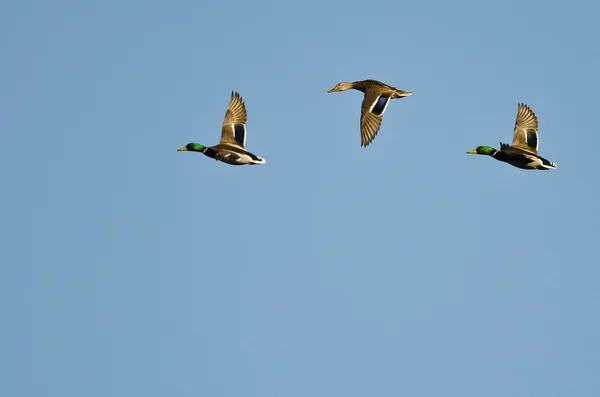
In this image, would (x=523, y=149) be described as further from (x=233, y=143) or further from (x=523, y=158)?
(x=233, y=143)

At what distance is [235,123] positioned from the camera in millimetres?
40125

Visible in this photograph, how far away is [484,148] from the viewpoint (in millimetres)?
37344

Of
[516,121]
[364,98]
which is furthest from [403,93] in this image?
[516,121]

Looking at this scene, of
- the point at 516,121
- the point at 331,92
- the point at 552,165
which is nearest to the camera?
the point at 552,165

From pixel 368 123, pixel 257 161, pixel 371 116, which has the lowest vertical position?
pixel 257 161

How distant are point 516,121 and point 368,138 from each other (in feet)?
16.7

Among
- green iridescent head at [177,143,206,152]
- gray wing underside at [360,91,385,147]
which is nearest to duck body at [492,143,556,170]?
gray wing underside at [360,91,385,147]

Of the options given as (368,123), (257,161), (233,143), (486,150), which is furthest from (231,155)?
(486,150)

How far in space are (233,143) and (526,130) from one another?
9643 mm

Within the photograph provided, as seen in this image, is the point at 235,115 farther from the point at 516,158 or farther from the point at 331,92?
the point at 516,158

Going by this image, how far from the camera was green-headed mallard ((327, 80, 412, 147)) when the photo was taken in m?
38.3

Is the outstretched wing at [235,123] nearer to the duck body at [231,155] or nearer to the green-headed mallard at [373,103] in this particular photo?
the duck body at [231,155]

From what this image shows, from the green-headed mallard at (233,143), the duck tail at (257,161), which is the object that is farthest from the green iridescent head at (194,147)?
the duck tail at (257,161)

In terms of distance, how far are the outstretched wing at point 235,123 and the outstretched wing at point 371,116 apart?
4.01 m
